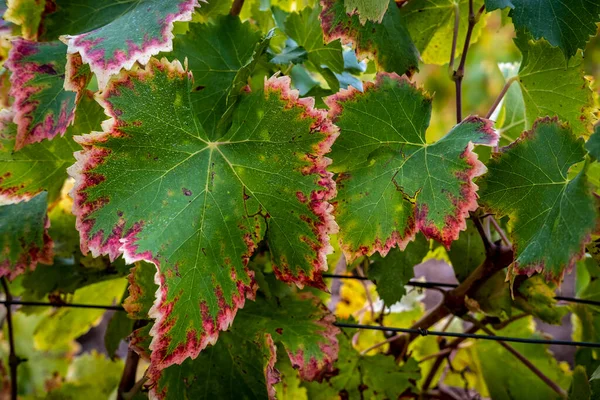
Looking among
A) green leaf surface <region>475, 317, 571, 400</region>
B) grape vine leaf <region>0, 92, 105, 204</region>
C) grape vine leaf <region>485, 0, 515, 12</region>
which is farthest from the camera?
green leaf surface <region>475, 317, 571, 400</region>

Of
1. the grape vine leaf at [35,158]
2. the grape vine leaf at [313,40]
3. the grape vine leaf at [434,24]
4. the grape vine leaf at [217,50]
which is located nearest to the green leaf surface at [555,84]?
the grape vine leaf at [434,24]

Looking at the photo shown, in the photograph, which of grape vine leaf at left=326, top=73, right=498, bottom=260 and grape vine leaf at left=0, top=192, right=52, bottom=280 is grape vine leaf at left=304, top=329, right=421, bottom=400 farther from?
grape vine leaf at left=0, top=192, right=52, bottom=280

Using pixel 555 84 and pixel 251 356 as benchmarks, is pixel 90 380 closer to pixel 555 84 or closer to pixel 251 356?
pixel 251 356

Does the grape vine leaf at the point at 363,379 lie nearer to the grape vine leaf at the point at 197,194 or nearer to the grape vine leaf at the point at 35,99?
the grape vine leaf at the point at 197,194

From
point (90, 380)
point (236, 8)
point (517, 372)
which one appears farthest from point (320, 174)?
point (90, 380)

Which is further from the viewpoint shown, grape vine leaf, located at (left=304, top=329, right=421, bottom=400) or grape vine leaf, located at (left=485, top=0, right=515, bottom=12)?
grape vine leaf, located at (left=304, top=329, right=421, bottom=400)

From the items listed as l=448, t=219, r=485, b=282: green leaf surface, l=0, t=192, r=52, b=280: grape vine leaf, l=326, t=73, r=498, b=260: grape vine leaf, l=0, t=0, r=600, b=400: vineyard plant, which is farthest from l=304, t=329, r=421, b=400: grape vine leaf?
l=0, t=192, r=52, b=280: grape vine leaf
